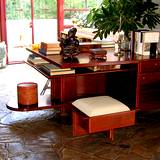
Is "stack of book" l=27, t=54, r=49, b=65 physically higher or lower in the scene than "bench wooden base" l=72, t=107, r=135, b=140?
higher

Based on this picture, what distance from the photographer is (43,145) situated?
9.54ft

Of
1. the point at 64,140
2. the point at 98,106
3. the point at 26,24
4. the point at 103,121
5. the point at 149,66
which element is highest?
the point at 26,24

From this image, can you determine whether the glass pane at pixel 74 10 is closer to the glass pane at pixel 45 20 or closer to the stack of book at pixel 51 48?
the glass pane at pixel 45 20

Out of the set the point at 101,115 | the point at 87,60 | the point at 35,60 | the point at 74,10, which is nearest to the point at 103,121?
the point at 101,115

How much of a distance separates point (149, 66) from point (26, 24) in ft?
14.3

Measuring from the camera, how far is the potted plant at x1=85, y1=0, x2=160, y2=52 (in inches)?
148

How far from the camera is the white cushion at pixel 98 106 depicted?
111 inches

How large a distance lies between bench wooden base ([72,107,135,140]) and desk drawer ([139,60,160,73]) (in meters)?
0.54

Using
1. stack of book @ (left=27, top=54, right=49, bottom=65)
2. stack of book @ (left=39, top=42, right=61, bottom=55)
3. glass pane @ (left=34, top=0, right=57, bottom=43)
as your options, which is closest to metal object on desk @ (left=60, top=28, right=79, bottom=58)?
stack of book @ (left=39, top=42, right=61, bottom=55)

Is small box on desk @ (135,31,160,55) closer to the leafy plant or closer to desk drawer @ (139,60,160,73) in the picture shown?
desk drawer @ (139,60,160,73)

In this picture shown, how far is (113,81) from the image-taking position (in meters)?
3.72

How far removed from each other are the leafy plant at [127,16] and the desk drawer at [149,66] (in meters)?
0.62

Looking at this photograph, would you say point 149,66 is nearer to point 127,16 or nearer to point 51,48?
point 127,16

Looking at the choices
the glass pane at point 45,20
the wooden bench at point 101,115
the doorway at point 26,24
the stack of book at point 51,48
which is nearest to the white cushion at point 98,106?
the wooden bench at point 101,115
